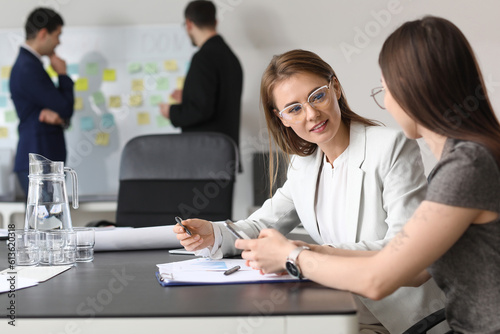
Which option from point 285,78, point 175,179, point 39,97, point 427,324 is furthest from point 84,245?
point 39,97

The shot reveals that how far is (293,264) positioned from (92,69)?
10.9 ft

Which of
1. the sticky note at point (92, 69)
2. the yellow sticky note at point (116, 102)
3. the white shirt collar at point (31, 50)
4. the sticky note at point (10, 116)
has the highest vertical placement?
the white shirt collar at point (31, 50)

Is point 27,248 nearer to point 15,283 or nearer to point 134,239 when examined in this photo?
point 15,283

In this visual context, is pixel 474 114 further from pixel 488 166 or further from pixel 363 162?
pixel 363 162

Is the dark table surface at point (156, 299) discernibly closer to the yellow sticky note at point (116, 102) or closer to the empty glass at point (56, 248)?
the empty glass at point (56, 248)

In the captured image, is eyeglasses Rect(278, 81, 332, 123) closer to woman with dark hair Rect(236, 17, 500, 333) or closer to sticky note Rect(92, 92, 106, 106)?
woman with dark hair Rect(236, 17, 500, 333)

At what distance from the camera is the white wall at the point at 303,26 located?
3.74m

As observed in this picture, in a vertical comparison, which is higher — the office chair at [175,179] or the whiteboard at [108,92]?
the whiteboard at [108,92]

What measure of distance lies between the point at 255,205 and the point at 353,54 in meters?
1.17

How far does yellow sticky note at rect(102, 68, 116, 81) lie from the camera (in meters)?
4.09

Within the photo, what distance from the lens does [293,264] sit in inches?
43.3

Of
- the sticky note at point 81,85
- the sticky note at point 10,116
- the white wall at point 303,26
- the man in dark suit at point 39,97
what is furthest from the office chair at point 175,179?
the sticky note at point 10,116

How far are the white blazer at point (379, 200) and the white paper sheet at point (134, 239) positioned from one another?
200 mm

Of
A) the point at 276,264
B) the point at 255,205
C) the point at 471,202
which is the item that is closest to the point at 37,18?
the point at 255,205
